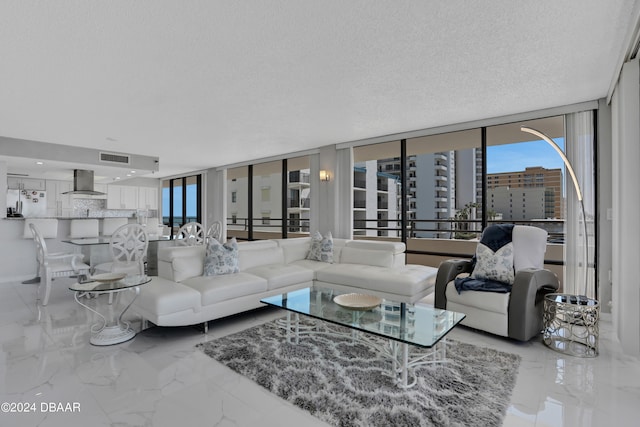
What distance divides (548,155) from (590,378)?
11.2ft

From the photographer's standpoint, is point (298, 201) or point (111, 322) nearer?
point (111, 322)

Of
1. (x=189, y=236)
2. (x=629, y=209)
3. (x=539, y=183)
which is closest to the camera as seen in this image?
(x=629, y=209)

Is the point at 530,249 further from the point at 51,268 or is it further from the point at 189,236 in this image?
the point at 51,268

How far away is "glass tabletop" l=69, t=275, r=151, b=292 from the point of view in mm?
2846

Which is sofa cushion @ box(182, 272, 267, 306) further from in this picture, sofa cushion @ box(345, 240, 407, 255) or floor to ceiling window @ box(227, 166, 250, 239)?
floor to ceiling window @ box(227, 166, 250, 239)

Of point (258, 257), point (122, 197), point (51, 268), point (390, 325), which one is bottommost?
point (390, 325)

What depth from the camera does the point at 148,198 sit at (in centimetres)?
1081

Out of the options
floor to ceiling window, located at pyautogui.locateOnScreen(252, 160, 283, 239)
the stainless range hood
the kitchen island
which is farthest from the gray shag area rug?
floor to ceiling window, located at pyautogui.locateOnScreen(252, 160, 283, 239)

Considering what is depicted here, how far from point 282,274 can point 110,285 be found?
179cm

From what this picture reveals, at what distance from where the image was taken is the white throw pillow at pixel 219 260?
370cm

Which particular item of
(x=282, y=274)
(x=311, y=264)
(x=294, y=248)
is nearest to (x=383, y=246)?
(x=311, y=264)

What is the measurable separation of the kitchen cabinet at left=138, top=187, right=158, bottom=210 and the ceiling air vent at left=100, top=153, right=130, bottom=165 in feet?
13.8

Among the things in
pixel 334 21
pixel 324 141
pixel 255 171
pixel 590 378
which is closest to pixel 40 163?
pixel 255 171

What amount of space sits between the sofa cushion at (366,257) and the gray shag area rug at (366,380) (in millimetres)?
1694
